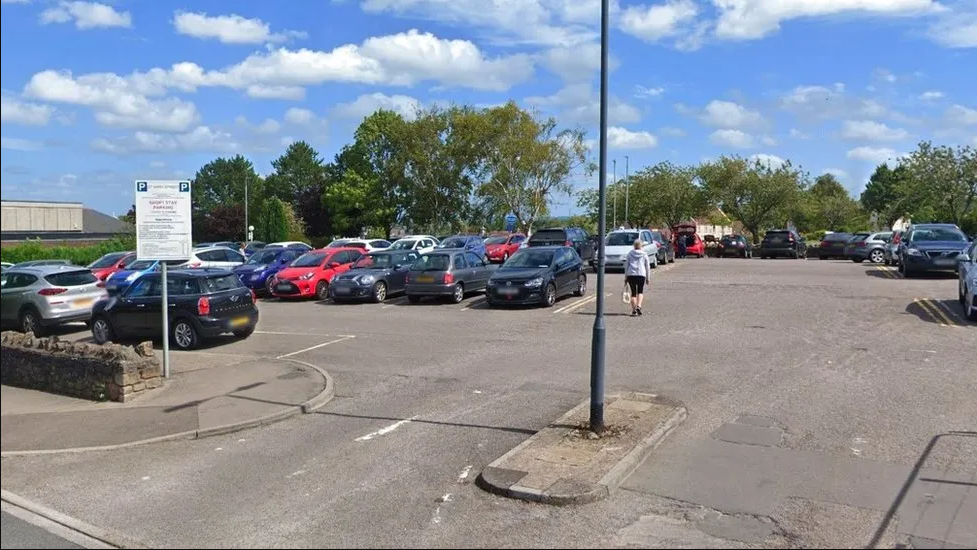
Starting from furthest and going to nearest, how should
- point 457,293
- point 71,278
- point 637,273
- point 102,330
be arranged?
point 457,293 → point 71,278 → point 637,273 → point 102,330

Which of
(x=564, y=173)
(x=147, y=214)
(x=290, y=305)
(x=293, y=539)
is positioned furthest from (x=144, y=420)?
(x=564, y=173)

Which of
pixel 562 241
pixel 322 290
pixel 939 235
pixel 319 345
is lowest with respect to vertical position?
pixel 319 345

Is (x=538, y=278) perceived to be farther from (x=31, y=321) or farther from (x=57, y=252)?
(x=57, y=252)

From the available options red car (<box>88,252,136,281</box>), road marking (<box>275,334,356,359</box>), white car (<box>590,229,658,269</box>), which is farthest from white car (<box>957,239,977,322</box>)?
red car (<box>88,252,136,281</box>)

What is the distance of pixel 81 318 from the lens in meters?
17.0

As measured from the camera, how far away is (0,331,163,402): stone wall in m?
10.3

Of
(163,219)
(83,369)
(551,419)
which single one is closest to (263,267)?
(163,219)

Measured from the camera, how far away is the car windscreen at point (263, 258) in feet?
89.6

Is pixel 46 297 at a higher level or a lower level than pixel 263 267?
lower

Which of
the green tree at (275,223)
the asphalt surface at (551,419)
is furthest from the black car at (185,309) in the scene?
the green tree at (275,223)

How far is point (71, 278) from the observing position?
1703cm

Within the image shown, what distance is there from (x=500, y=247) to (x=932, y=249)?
17.6 m

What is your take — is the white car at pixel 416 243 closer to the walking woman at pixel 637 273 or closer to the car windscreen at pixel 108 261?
the car windscreen at pixel 108 261

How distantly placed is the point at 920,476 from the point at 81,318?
1653cm
